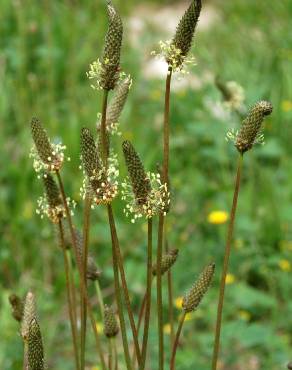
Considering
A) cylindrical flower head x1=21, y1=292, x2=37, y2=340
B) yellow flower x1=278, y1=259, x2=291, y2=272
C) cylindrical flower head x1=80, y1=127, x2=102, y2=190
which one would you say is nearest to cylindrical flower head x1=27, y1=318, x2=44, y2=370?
cylindrical flower head x1=21, y1=292, x2=37, y2=340

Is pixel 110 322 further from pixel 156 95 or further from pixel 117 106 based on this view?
pixel 156 95

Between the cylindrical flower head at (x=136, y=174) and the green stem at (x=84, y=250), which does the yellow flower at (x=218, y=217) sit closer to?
the green stem at (x=84, y=250)

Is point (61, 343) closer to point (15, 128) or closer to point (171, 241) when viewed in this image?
point (171, 241)

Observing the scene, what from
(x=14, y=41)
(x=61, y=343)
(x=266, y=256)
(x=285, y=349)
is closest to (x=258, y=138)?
(x=285, y=349)

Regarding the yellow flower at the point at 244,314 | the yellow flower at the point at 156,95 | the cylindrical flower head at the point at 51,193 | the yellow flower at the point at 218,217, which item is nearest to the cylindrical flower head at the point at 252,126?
the cylindrical flower head at the point at 51,193

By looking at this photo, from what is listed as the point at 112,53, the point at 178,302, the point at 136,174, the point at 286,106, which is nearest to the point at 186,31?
the point at 112,53
